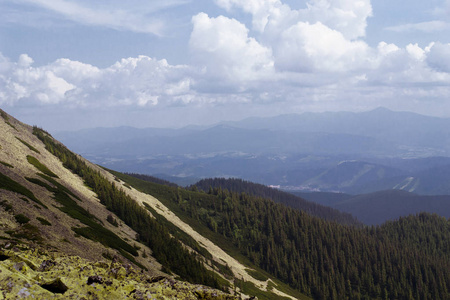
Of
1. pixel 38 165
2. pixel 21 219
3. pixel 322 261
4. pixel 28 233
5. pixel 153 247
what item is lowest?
pixel 322 261

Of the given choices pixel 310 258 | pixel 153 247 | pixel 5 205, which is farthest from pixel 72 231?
pixel 310 258

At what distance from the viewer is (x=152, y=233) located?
79062 millimetres

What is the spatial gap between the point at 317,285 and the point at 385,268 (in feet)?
182

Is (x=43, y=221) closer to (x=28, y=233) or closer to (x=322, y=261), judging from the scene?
(x=28, y=233)

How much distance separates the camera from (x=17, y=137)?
4166 inches

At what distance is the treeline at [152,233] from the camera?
6412 centimetres

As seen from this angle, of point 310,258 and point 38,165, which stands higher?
point 38,165

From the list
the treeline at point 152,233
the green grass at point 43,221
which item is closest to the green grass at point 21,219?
the green grass at point 43,221

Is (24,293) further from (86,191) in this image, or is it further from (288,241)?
(288,241)

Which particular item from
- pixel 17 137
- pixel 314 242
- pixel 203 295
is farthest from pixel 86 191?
pixel 314 242

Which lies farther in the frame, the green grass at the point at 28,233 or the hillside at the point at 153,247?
the green grass at the point at 28,233

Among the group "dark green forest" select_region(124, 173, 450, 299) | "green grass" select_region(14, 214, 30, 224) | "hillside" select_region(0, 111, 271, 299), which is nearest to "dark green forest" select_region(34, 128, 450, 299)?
→ "dark green forest" select_region(124, 173, 450, 299)

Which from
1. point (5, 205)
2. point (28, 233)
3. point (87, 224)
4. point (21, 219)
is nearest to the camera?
point (28, 233)

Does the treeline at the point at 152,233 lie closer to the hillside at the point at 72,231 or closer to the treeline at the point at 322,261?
the hillside at the point at 72,231
